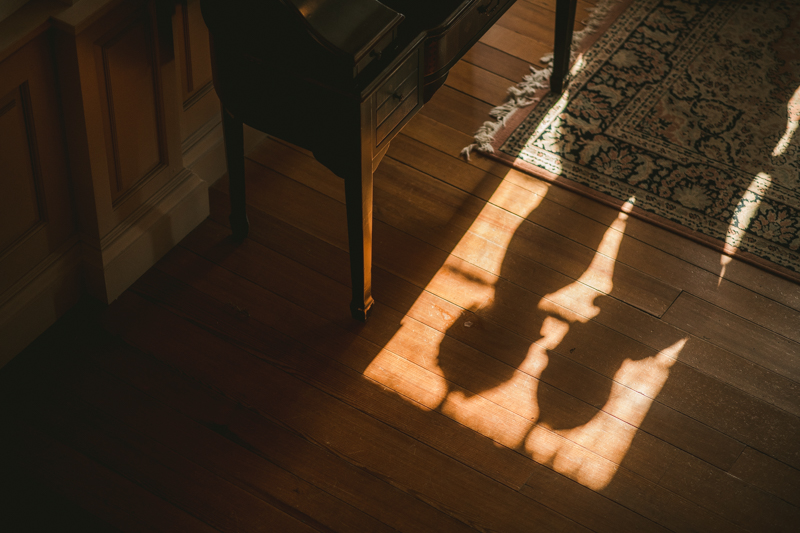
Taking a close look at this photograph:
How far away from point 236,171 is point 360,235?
43 cm

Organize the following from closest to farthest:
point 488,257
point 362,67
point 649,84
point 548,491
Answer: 1. point 362,67
2. point 548,491
3. point 488,257
4. point 649,84

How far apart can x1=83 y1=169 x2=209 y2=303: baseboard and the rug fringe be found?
0.89m

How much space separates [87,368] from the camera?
1.86m

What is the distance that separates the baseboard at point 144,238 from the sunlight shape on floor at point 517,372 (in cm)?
68

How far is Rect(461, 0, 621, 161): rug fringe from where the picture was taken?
251 centimetres

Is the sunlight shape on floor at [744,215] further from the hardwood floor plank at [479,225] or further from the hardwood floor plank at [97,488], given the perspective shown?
the hardwood floor plank at [97,488]

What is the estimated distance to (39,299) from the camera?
1846mm

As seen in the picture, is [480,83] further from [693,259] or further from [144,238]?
[144,238]

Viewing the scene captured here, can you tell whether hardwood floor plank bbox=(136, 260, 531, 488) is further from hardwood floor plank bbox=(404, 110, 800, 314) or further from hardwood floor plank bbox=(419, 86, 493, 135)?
hardwood floor plank bbox=(419, 86, 493, 135)

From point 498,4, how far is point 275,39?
28.7 inches

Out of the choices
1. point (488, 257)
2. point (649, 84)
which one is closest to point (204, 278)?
point (488, 257)

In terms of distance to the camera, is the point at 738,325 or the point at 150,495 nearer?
the point at 150,495

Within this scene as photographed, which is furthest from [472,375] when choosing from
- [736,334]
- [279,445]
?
[736,334]

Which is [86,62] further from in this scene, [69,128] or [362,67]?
[362,67]
